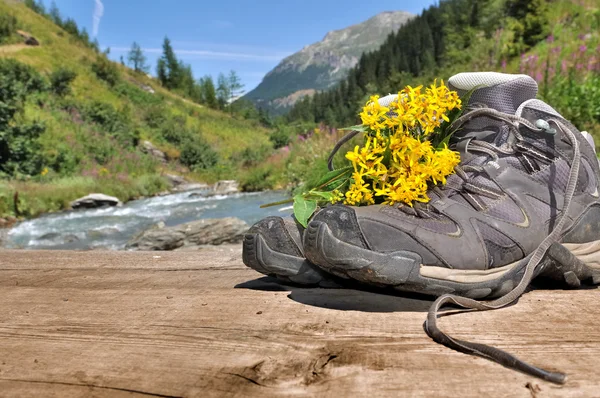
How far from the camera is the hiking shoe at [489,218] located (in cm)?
104

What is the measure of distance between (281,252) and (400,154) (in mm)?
397

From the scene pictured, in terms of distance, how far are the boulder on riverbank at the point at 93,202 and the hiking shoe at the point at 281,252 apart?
452 inches

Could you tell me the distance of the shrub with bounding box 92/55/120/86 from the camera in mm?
30337

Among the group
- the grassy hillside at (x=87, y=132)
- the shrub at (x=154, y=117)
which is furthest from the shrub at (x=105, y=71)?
the shrub at (x=154, y=117)

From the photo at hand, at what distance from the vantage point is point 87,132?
19406 millimetres

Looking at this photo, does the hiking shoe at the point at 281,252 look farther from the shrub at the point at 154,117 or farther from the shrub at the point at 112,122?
the shrub at the point at 154,117

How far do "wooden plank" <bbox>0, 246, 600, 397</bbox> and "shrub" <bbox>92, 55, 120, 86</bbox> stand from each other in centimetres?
3252

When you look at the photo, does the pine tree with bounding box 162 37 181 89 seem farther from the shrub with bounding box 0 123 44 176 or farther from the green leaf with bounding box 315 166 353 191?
the green leaf with bounding box 315 166 353 191

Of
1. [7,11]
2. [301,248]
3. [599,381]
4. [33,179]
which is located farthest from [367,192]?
[7,11]

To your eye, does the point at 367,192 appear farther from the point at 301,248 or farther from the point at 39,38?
the point at 39,38

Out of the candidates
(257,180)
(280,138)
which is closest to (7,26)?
(280,138)

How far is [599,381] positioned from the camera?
661 mm

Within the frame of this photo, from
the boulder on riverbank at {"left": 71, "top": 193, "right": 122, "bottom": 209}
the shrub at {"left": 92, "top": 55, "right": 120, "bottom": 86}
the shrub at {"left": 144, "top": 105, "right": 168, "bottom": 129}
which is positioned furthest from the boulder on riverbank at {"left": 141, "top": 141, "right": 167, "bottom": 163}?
the boulder on riverbank at {"left": 71, "top": 193, "right": 122, "bottom": 209}

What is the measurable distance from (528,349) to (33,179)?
14.7 metres
